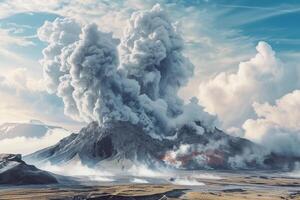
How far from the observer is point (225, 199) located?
652 ft

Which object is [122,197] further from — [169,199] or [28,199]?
[28,199]

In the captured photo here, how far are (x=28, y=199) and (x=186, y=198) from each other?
64.2 metres

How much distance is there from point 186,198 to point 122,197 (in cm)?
2637

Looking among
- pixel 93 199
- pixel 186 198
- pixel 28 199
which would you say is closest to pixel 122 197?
pixel 93 199

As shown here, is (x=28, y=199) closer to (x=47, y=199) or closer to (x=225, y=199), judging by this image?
(x=47, y=199)

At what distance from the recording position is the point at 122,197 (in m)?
195

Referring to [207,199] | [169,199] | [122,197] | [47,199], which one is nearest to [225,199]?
[207,199]

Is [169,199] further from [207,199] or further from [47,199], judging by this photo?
[47,199]

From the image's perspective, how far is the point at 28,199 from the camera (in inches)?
7815

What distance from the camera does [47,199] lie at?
7835 inches

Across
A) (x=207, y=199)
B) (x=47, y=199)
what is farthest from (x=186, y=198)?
(x=47, y=199)

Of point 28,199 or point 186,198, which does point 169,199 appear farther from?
point 28,199

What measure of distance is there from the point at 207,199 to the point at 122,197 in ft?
112

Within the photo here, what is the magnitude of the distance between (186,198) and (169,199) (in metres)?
9.75
